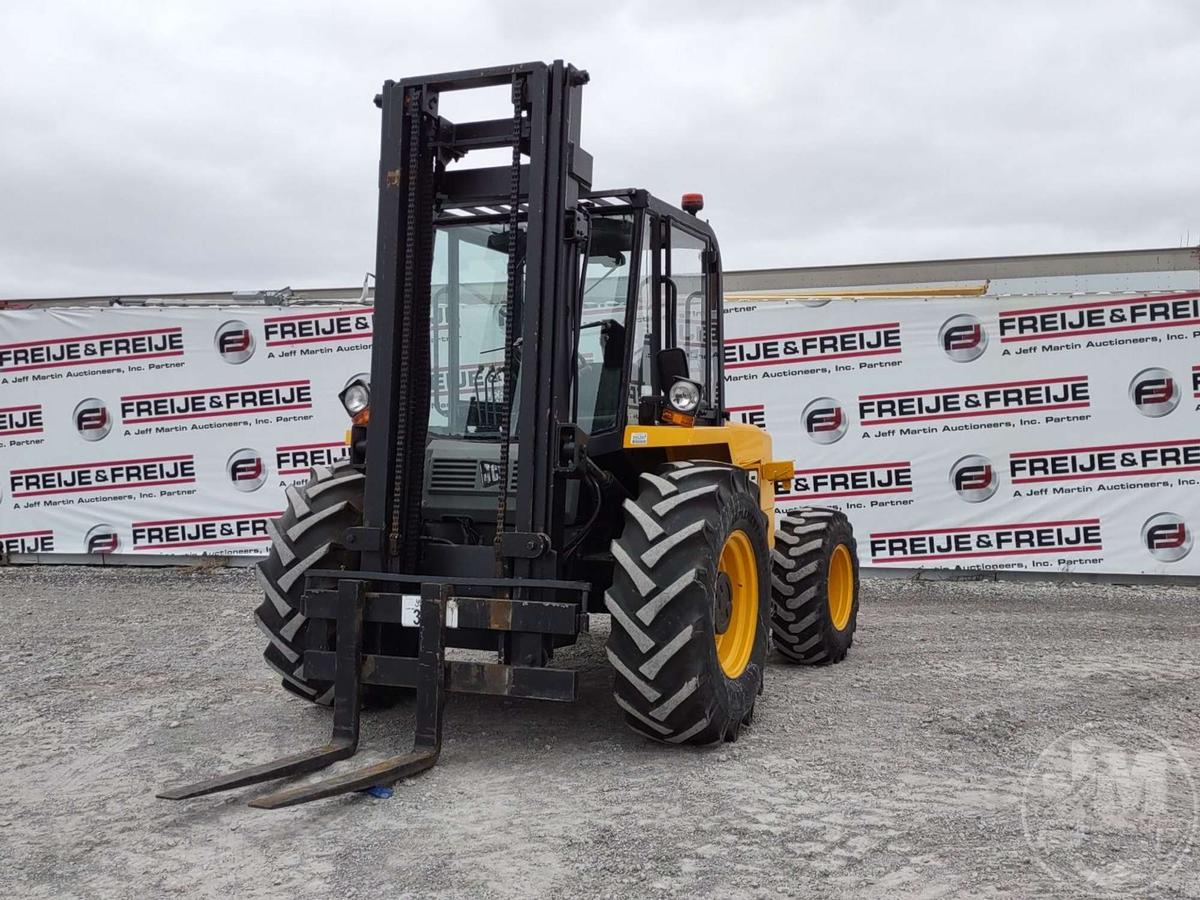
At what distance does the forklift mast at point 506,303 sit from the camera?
4.83 meters

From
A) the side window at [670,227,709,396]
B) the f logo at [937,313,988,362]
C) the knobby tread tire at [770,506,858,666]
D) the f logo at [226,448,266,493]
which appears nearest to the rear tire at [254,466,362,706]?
the side window at [670,227,709,396]

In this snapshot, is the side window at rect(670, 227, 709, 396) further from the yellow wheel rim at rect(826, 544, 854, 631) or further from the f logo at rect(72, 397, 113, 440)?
the f logo at rect(72, 397, 113, 440)

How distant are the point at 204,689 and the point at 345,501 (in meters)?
1.87

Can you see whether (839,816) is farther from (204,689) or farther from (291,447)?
(291,447)

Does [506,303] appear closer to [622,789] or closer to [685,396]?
[685,396]

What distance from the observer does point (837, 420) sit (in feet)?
37.6

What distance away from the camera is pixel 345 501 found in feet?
17.4

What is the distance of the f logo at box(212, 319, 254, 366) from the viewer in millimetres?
12133

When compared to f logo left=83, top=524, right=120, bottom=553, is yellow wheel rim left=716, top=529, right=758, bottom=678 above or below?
above

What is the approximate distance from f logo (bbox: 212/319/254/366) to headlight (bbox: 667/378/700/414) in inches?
316

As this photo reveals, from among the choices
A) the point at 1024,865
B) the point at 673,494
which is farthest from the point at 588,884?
the point at 673,494

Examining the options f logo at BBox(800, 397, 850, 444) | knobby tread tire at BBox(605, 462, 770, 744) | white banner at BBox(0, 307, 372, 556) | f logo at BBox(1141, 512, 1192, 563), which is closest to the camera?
knobby tread tire at BBox(605, 462, 770, 744)

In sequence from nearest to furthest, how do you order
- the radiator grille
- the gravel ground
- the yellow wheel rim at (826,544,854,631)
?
the gravel ground, the radiator grille, the yellow wheel rim at (826,544,854,631)

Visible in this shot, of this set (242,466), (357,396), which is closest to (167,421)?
(242,466)
